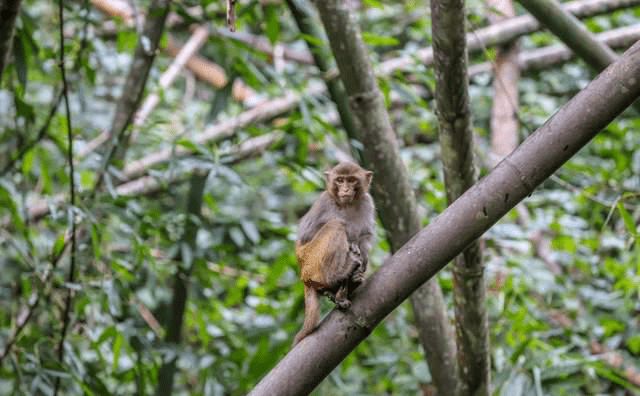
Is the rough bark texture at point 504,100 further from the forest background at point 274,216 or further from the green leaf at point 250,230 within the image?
the green leaf at point 250,230

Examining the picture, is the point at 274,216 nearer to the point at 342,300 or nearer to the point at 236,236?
the point at 236,236

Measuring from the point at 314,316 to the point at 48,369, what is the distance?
122 centimetres

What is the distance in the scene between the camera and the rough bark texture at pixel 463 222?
71.5 inches

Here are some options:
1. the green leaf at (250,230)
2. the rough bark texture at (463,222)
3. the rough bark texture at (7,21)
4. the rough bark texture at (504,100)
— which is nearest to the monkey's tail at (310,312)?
the rough bark texture at (463,222)

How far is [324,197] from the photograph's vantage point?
3158mm

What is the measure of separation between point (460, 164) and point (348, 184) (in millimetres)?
603

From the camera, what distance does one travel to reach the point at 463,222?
193cm

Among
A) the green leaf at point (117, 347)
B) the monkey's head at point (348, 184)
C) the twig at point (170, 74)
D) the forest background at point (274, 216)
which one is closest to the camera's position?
the forest background at point (274, 216)

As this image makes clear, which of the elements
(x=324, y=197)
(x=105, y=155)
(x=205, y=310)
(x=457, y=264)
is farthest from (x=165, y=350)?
(x=457, y=264)

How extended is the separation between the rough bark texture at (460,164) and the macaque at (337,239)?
35 cm

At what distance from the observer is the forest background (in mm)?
2947

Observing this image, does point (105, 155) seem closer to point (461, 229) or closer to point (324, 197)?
point (324, 197)

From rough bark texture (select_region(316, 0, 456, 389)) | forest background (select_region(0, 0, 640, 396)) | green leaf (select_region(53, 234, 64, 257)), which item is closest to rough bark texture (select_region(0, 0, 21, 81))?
forest background (select_region(0, 0, 640, 396))

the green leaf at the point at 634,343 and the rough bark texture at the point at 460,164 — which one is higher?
the rough bark texture at the point at 460,164
